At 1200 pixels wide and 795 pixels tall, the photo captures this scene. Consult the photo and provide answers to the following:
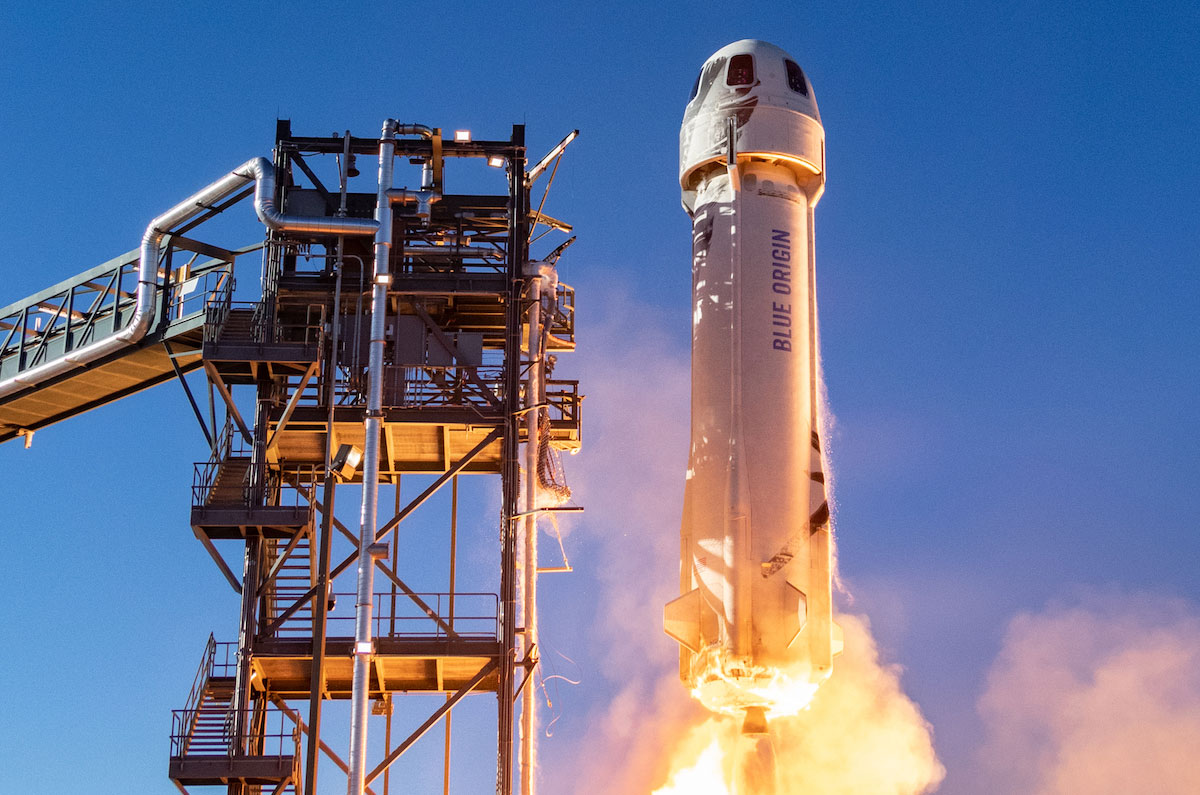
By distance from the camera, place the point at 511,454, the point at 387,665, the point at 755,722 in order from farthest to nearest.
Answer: the point at 387,665 → the point at 511,454 → the point at 755,722

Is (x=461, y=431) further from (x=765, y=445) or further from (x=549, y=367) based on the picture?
(x=765, y=445)

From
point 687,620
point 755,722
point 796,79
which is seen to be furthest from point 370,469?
point 796,79

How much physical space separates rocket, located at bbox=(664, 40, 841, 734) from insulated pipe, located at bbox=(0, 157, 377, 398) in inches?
339

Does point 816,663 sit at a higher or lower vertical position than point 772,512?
lower

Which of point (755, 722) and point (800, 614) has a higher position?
point (800, 614)

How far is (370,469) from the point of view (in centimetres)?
4000

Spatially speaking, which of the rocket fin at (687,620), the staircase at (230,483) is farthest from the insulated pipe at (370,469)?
the rocket fin at (687,620)

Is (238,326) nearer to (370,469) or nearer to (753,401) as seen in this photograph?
(370,469)

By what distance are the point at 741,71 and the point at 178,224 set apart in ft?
47.7

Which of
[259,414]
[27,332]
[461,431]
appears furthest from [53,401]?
[461,431]

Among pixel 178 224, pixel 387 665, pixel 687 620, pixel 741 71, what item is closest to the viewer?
pixel 687 620

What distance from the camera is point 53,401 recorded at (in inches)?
1860

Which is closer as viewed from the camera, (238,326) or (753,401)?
(753,401)

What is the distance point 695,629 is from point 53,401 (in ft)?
67.4
